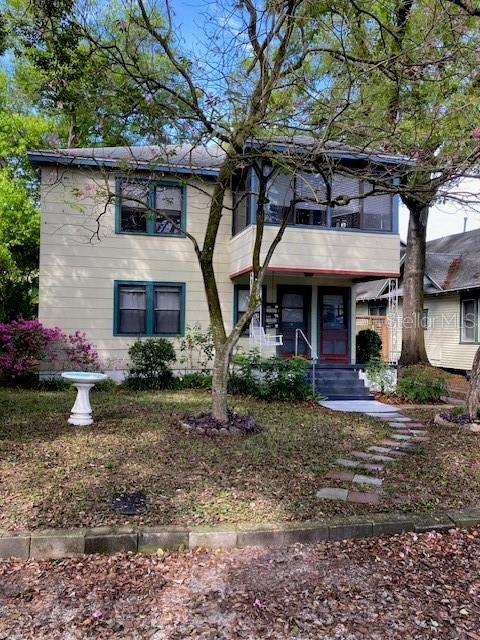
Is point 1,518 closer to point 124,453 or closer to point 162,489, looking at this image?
point 162,489

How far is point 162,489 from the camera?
4234 millimetres

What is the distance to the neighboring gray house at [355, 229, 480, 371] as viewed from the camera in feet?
53.6

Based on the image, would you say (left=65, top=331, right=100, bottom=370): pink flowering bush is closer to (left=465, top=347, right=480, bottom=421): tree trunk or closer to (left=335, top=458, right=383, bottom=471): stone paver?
(left=335, top=458, right=383, bottom=471): stone paver

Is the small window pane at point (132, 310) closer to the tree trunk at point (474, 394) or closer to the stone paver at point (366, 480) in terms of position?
the tree trunk at point (474, 394)

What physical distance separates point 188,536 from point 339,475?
1993 millimetres

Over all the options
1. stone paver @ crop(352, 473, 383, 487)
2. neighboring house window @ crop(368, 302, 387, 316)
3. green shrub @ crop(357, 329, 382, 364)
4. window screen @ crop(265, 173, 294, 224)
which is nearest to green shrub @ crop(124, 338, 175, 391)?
window screen @ crop(265, 173, 294, 224)

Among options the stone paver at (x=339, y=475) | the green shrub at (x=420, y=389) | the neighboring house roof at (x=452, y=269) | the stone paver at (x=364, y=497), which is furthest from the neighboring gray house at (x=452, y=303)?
the stone paver at (x=364, y=497)

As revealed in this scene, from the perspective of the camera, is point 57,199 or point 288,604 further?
point 57,199

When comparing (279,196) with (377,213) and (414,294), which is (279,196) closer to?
(377,213)

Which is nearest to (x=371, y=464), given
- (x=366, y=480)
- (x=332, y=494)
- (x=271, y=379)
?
(x=366, y=480)

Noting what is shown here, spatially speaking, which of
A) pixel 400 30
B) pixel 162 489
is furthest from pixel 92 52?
pixel 162 489

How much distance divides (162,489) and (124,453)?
48.5 inches

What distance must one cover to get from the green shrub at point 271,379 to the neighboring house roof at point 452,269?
8847 mm

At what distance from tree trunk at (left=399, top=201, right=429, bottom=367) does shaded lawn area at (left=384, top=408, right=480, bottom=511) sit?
825 cm
